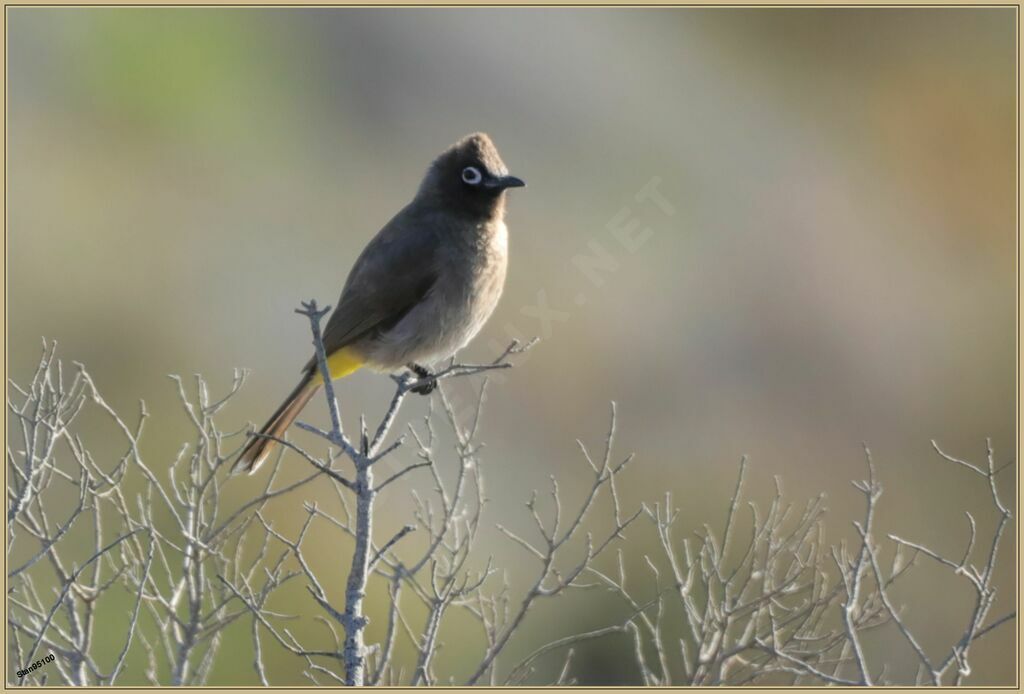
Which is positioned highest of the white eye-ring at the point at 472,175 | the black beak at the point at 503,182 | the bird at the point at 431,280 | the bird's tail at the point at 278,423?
the white eye-ring at the point at 472,175

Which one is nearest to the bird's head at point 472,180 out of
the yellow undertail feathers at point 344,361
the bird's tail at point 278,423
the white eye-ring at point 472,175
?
the white eye-ring at point 472,175

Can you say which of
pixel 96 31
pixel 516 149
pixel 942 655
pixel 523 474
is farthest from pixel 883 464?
pixel 96 31

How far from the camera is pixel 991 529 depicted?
14.6 metres

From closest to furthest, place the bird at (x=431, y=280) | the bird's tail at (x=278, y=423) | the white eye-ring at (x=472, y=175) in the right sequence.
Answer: the bird's tail at (x=278, y=423), the bird at (x=431, y=280), the white eye-ring at (x=472, y=175)

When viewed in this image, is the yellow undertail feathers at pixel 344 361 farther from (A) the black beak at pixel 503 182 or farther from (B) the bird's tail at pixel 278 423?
(A) the black beak at pixel 503 182

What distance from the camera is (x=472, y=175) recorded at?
6.30 m

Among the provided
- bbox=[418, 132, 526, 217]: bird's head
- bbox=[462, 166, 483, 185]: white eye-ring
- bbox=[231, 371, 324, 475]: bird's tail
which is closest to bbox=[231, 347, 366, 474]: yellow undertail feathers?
bbox=[231, 371, 324, 475]: bird's tail

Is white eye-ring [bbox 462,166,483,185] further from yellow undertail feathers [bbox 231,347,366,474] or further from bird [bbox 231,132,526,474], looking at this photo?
yellow undertail feathers [bbox 231,347,366,474]

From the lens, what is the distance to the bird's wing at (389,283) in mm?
6207

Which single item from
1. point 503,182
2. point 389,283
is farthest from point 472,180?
point 389,283

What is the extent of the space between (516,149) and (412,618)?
8.82 metres

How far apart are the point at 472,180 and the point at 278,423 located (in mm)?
1673

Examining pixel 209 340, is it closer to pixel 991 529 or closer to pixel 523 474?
pixel 523 474

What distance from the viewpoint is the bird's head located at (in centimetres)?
629
